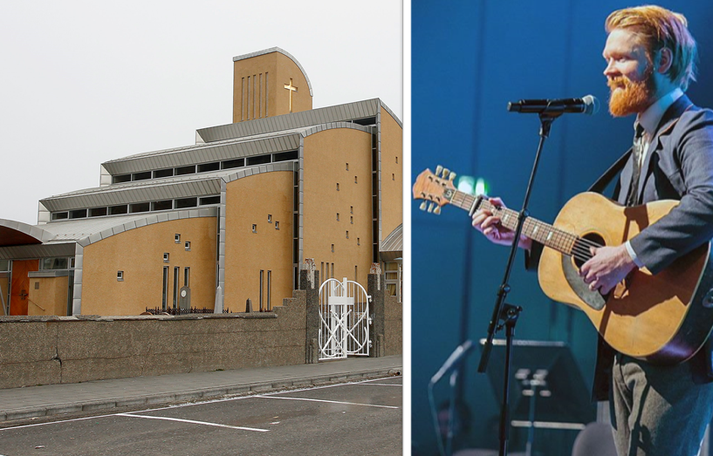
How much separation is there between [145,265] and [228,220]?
4964 millimetres

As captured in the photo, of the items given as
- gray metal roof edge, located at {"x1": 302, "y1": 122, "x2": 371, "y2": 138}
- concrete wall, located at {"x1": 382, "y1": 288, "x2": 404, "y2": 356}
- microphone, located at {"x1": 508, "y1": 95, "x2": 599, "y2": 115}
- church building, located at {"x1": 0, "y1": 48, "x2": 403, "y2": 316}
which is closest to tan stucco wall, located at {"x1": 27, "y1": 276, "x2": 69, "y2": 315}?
church building, located at {"x1": 0, "y1": 48, "x2": 403, "y2": 316}

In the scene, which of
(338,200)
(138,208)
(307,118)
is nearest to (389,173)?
(338,200)

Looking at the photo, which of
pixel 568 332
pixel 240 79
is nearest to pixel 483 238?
pixel 568 332

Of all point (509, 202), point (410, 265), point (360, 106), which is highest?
point (360, 106)

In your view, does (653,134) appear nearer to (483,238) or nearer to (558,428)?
(483,238)

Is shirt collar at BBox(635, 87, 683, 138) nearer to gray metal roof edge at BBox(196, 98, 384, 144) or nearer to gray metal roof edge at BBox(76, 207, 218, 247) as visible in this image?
gray metal roof edge at BBox(76, 207, 218, 247)

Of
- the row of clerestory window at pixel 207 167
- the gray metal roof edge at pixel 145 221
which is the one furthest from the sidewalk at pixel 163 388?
the row of clerestory window at pixel 207 167

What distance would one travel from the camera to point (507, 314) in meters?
2.35

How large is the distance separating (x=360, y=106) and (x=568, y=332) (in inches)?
1667

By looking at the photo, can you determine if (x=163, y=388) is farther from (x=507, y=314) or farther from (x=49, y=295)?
(x=49, y=295)

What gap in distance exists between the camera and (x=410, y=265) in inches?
99.2

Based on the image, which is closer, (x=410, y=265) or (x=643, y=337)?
(x=643, y=337)

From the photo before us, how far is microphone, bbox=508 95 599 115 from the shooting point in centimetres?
233

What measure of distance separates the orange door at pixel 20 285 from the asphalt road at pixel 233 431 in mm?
17769
